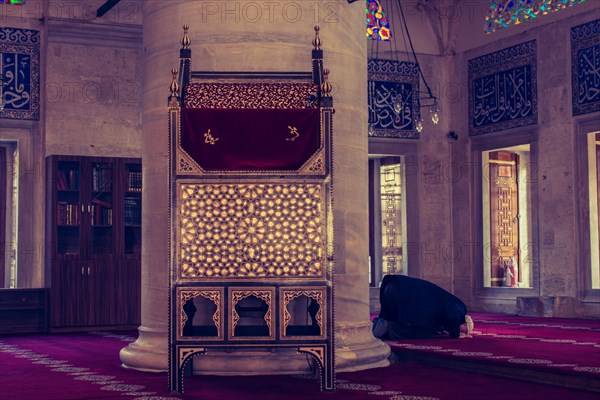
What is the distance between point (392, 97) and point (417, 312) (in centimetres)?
458

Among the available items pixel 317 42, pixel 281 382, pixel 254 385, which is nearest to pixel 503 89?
pixel 317 42

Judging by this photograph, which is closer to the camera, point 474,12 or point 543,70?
point 543,70

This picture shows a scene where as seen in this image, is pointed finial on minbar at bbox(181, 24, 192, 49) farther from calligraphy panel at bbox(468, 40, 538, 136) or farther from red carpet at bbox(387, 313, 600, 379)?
calligraphy panel at bbox(468, 40, 538, 136)

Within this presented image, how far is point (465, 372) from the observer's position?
13.9 ft

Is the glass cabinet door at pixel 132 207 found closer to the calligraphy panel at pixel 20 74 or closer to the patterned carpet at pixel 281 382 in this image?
the calligraphy panel at pixel 20 74

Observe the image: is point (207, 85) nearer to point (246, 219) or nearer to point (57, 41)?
point (246, 219)

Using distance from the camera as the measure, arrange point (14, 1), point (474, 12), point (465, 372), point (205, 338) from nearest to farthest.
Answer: point (205, 338) < point (465, 372) < point (14, 1) < point (474, 12)

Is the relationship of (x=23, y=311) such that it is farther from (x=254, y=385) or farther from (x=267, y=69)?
(x=254, y=385)

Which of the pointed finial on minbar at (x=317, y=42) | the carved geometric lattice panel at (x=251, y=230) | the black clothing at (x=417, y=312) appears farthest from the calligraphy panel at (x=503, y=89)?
the carved geometric lattice panel at (x=251, y=230)

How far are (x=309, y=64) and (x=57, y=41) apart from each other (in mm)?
4486

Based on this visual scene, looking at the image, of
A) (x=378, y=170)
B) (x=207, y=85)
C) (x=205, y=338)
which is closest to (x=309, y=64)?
(x=207, y=85)

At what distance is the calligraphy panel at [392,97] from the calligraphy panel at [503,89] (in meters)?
0.64

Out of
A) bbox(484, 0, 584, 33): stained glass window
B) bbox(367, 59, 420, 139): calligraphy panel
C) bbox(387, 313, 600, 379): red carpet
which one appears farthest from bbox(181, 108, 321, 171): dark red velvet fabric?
bbox(367, 59, 420, 139): calligraphy panel

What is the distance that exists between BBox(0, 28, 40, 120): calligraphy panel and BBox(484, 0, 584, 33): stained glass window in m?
4.69
